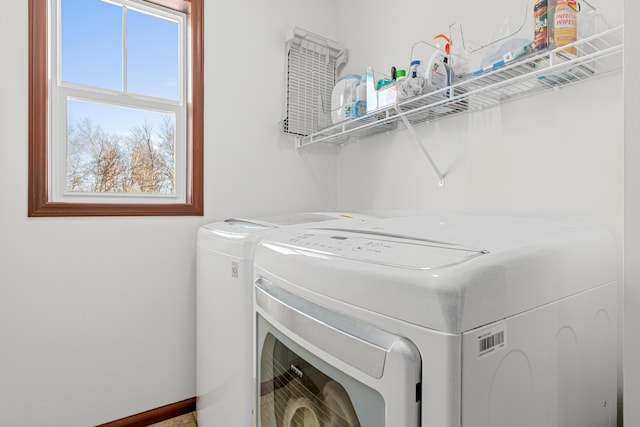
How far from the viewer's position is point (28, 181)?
1.43 meters

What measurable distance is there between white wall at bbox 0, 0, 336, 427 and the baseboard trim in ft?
0.09

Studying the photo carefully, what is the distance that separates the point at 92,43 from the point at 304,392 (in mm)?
1898

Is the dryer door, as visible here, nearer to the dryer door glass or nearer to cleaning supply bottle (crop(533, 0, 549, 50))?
the dryer door glass

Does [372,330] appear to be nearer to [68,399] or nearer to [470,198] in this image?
[470,198]

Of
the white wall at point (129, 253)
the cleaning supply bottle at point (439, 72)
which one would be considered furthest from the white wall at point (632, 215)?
the white wall at point (129, 253)

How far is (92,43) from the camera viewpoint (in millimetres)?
1702

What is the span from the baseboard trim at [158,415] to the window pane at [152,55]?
1616 mm

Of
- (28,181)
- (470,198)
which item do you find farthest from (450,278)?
(28,181)

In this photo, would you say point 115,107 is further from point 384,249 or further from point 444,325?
point 444,325

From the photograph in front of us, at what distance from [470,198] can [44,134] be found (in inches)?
72.1

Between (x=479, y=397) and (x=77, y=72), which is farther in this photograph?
(x=77, y=72)

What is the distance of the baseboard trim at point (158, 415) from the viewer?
1.63 metres

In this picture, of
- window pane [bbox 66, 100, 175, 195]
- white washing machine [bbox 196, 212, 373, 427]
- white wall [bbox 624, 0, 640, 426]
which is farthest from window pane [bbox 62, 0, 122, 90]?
white wall [bbox 624, 0, 640, 426]

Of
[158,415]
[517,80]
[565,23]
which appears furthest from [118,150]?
[565,23]
